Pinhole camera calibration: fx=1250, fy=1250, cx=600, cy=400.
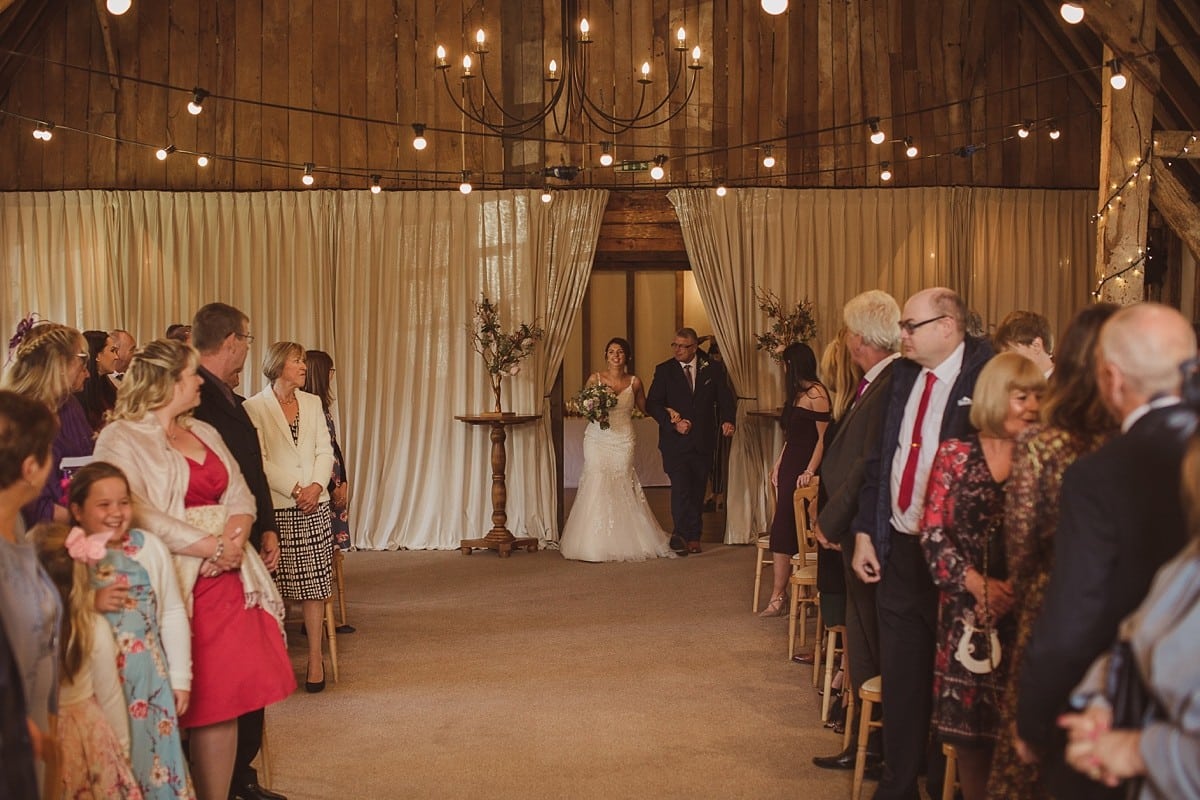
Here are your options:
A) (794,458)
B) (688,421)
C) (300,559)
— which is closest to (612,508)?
(688,421)

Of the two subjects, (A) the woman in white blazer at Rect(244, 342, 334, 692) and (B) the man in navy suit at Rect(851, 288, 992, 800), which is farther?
(A) the woman in white blazer at Rect(244, 342, 334, 692)

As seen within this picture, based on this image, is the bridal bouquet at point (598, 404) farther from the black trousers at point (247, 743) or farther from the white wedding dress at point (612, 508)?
the black trousers at point (247, 743)

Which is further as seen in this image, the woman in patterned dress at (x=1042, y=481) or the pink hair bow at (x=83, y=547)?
the pink hair bow at (x=83, y=547)

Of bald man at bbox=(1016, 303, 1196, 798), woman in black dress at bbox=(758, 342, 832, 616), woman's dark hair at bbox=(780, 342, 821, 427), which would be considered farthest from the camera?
woman's dark hair at bbox=(780, 342, 821, 427)

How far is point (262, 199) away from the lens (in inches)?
410

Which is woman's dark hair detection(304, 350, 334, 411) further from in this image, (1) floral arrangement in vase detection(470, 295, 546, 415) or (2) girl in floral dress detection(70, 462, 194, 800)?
(1) floral arrangement in vase detection(470, 295, 546, 415)

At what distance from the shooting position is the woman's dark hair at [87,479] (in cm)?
319

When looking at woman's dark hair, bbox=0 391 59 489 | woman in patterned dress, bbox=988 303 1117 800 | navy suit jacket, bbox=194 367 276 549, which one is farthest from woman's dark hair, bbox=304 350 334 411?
woman in patterned dress, bbox=988 303 1117 800

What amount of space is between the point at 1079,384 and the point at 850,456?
5.28 ft

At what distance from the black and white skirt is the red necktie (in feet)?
9.63

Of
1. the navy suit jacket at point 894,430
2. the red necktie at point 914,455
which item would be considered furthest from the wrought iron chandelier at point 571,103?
the red necktie at point 914,455

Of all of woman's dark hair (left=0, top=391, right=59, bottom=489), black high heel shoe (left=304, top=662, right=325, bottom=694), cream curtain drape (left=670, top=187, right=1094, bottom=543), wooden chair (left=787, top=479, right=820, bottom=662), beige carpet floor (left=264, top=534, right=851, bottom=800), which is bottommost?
beige carpet floor (left=264, top=534, right=851, bottom=800)

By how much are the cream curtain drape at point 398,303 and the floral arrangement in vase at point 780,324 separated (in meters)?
1.54

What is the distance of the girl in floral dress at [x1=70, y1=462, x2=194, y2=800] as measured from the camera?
10.5 ft
